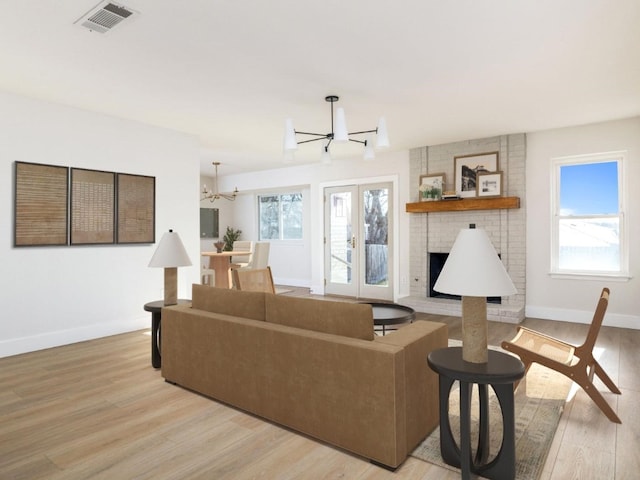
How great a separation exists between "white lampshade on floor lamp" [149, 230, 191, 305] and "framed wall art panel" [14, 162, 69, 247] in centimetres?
156

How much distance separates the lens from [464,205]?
18.6ft

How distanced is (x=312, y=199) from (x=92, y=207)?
4.06 meters

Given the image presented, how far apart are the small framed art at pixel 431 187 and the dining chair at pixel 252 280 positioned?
282 centimetres

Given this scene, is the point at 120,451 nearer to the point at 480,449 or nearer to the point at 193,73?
the point at 480,449

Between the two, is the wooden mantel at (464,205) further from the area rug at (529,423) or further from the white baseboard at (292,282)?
the white baseboard at (292,282)

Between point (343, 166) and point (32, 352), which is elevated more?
point (343, 166)

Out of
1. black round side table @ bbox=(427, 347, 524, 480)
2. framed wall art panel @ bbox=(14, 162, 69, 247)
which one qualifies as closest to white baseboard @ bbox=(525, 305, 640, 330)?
black round side table @ bbox=(427, 347, 524, 480)

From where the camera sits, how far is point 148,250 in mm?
4945

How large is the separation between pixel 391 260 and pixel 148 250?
3.71 metres

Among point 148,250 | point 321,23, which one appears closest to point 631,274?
point 321,23

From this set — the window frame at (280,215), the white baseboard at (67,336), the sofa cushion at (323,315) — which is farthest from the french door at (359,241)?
the sofa cushion at (323,315)

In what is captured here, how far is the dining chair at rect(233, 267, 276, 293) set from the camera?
414 cm

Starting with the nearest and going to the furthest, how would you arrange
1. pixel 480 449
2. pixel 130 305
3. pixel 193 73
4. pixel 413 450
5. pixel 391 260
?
pixel 480 449
pixel 413 450
pixel 193 73
pixel 130 305
pixel 391 260

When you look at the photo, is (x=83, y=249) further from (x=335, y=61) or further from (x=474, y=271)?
(x=474, y=271)
